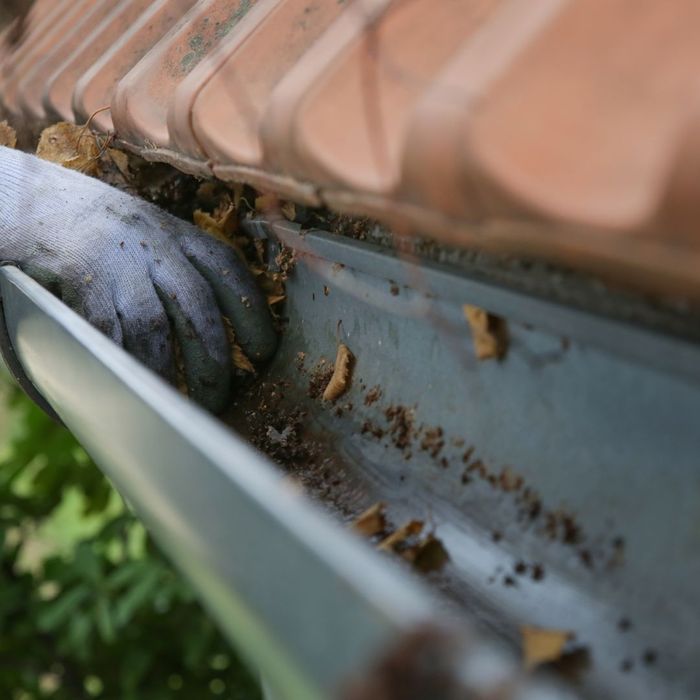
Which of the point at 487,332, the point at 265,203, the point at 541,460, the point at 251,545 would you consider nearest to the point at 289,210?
the point at 265,203

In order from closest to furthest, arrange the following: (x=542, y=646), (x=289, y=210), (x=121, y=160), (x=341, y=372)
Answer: (x=542, y=646) < (x=341, y=372) < (x=289, y=210) < (x=121, y=160)

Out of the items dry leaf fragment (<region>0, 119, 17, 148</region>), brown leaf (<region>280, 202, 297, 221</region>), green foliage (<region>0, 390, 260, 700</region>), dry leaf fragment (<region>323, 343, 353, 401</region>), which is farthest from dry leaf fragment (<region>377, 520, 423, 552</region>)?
green foliage (<region>0, 390, 260, 700</region>)

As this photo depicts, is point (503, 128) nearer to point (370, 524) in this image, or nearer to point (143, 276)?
point (370, 524)

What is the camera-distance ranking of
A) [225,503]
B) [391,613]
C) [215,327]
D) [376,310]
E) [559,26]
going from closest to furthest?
[391,613] → [225,503] → [559,26] → [376,310] → [215,327]

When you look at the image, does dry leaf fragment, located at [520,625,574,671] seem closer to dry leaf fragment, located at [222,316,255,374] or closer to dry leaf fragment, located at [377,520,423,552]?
dry leaf fragment, located at [377,520,423,552]

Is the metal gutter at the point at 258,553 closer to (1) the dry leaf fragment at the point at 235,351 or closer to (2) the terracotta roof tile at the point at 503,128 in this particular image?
(2) the terracotta roof tile at the point at 503,128

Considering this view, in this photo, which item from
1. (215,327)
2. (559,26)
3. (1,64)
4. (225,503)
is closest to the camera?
(225,503)

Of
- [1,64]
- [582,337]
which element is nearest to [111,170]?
[1,64]

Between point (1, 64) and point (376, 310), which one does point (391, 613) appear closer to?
point (376, 310)
